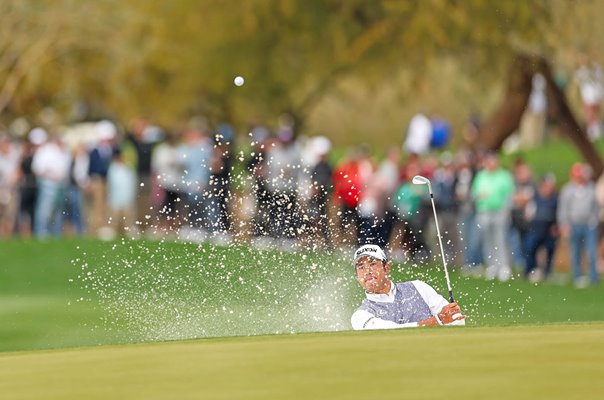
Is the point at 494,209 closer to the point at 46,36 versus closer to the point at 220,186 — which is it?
the point at 220,186

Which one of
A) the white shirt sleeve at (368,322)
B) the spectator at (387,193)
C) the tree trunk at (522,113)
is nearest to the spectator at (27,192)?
the spectator at (387,193)

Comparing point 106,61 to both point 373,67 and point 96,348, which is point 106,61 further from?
point 96,348

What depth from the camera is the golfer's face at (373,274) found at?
11.5m

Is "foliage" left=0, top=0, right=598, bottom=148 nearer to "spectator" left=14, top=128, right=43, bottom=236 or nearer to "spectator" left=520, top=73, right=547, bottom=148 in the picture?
"spectator" left=520, top=73, right=547, bottom=148

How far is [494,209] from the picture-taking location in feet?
77.5

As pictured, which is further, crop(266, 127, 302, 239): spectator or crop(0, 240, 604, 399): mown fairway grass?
crop(266, 127, 302, 239): spectator

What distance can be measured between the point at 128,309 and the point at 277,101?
15.7m

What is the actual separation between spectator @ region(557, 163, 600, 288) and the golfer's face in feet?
37.6

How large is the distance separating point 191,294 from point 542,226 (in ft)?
16.9

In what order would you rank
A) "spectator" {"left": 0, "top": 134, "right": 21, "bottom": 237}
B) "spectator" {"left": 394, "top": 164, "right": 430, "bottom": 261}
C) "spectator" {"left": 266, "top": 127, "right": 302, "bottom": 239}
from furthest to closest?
1. "spectator" {"left": 0, "top": 134, "right": 21, "bottom": 237}
2. "spectator" {"left": 394, "top": 164, "right": 430, "bottom": 261}
3. "spectator" {"left": 266, "top": 127, "right": 302, "bottom": 239}

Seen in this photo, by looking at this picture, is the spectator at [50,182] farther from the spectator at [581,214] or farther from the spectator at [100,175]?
the spectator at [581,214]

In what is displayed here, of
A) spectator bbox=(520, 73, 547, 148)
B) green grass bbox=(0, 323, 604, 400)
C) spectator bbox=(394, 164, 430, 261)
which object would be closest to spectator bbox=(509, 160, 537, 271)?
spectator bbox=(394, 164, 430, 261)

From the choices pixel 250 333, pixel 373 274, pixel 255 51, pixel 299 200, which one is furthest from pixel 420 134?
pixel 373 274

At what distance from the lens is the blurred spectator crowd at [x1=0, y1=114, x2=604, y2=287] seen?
23.9 meters
